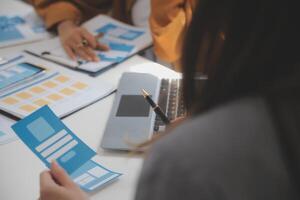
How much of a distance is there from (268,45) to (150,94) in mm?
603

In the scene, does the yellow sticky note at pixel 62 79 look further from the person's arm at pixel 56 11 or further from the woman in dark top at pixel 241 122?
the woman in dark top at pixel 241 122

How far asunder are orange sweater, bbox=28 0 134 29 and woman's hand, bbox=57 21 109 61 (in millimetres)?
113

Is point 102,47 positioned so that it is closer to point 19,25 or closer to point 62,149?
point 19,25

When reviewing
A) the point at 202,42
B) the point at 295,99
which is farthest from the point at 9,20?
the point at 295,99

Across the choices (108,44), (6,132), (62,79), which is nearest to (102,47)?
(108,44)

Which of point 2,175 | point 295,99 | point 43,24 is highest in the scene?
point 295,99

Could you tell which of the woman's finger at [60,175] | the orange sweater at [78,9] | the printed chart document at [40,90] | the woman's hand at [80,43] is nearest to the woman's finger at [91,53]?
the woman's hand at [80,43]

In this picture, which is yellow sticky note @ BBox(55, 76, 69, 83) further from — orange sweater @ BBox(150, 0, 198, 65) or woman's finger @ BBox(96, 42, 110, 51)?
orange sweater @ BBox(150, 0, 198, 65)

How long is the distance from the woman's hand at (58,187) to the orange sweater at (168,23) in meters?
0.64

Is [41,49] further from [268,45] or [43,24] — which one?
[268,45]

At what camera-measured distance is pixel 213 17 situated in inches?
17.6

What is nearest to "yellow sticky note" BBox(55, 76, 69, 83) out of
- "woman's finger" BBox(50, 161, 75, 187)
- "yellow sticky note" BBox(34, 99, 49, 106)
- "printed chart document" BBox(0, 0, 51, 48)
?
"yellow sticky note" BBox(34, 99, 49, 106)

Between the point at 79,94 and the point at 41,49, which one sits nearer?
the point at 79,94

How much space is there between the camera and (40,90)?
107 centimetres
